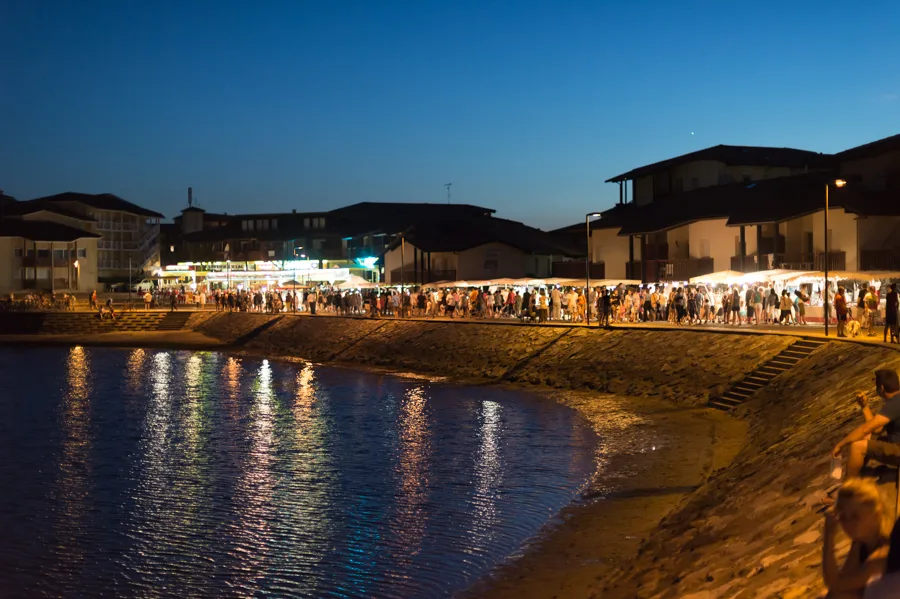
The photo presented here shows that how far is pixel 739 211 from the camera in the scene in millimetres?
41969

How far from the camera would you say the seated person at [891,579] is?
556cm

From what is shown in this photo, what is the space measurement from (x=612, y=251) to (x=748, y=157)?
29.3ft

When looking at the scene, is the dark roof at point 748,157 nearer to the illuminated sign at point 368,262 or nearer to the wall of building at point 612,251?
the wall of building at point 612,251

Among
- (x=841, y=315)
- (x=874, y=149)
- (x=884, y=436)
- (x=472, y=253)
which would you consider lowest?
(x=884, y=436)

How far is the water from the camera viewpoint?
41.1 feet

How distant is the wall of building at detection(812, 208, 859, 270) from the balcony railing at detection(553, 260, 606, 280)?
54.9 feet

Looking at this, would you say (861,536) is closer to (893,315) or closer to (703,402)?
(893,315)

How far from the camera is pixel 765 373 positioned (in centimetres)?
2495

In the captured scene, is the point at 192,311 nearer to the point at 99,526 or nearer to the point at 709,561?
the point at 99,526

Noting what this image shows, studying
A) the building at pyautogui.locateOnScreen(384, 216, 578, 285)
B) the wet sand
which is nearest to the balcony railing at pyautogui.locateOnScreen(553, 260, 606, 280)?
the building at pyautogui.locateOnScreen(384, 216, 578, 285)

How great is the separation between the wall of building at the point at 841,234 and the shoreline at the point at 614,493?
13.3 meters

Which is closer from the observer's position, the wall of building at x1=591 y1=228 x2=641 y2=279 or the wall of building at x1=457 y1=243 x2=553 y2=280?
the wall of building at x1=591 y1=228 x2=641 y2=279

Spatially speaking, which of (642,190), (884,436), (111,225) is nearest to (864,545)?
(884,436)

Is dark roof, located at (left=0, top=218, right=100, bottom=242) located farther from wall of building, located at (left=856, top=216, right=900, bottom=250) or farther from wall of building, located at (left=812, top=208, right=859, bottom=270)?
wall of building, located at (left=856, top=216, right=900, bottom=250)
